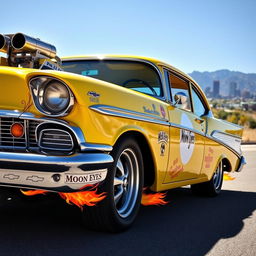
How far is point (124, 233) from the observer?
3496 millimetres

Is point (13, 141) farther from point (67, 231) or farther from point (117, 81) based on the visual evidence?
point (117, 81)

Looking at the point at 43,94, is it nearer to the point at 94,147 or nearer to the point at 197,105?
the point at 94,147

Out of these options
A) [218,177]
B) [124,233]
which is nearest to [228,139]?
[218,177]

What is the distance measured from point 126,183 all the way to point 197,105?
7.78 feet

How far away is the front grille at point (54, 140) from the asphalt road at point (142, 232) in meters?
0.70

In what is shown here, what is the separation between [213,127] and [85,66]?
2.05 m

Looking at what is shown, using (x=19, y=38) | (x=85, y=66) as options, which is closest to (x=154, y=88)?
(x=85, y=66)

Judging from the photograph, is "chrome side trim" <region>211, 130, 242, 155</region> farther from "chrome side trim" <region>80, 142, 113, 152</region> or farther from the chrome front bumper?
the chrome front bumper

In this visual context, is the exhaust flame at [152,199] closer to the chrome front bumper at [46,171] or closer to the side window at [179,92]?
the side window at [179,92]

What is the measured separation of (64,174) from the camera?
111 inches

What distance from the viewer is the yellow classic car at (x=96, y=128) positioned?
113 inches

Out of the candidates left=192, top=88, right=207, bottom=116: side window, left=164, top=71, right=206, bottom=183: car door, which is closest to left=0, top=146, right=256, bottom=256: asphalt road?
left=164, top=71, right=206, bottom=183: car door

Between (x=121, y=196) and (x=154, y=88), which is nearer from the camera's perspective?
(x=121, y=196)

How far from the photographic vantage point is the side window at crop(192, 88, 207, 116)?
5.59 meters
